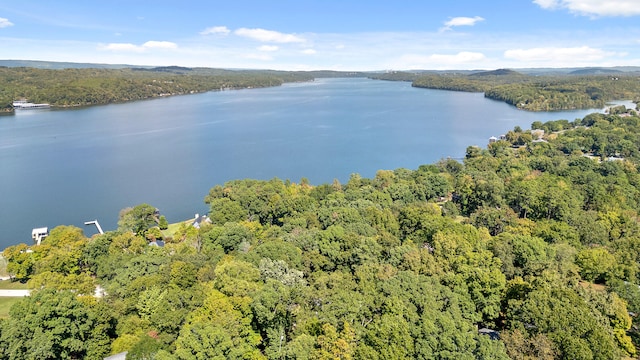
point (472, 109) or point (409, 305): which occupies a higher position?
point (472, 109)

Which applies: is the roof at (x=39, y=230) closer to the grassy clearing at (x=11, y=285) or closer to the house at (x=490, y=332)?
the grassy clearing at (x=11, y=285)

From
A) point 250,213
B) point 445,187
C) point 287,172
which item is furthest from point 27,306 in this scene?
point 287,172

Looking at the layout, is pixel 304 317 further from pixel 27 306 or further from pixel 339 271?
pixel 27 306

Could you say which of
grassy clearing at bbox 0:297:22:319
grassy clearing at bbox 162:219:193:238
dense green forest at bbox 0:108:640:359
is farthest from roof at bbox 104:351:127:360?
grassy clearing at bbox 162:219:193:238

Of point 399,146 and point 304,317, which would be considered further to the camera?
point 399,146

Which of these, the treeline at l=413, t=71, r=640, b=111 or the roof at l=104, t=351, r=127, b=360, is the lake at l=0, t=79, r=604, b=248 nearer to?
the treeline at l=413, t=71, r=640, b=111

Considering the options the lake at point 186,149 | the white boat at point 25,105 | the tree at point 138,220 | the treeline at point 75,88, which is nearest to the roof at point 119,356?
the tree at point 138,220
